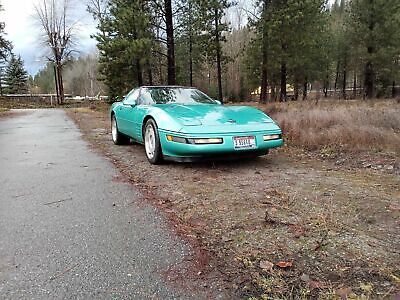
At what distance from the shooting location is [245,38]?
36.4 meters

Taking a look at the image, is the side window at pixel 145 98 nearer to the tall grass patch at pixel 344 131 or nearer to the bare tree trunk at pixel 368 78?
the tall grass patch at pixel 344 131

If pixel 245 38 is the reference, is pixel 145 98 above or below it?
below

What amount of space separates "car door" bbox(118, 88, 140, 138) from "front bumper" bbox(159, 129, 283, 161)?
1.38 meters

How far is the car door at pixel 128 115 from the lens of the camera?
5.74 m

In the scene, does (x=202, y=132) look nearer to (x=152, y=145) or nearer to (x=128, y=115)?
(x=152, y=145)

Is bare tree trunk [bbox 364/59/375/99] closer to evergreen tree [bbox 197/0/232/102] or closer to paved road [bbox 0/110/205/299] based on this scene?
evergreen tree [bbox 197/0/232/102]

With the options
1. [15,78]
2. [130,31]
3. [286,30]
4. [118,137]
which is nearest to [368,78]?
[286,30]

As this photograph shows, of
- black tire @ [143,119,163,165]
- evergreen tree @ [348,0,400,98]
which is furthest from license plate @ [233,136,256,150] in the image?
evergreen tree @ [348,0,400,98]

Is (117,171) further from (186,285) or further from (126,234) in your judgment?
(186,285)

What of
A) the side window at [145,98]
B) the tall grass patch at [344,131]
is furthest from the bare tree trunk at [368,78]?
the side window at [145,98]

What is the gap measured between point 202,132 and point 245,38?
3459 cm

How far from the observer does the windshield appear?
5648 millimetres

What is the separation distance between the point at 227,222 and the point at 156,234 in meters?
0.54

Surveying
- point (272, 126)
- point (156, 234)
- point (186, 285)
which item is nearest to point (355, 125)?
point (272, 126)
